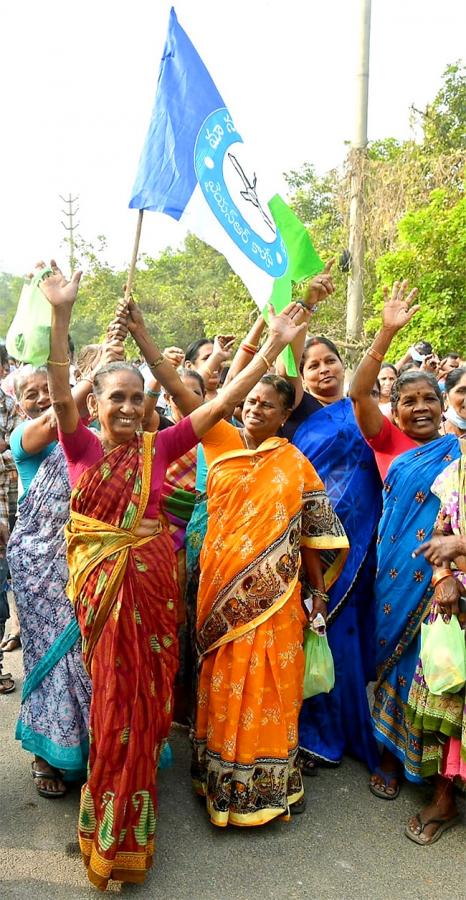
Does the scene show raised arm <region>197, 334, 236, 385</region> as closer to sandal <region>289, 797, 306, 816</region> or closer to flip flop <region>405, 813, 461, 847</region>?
sandal <region>289, 797, 306, 816</region>

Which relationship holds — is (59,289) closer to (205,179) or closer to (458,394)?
(205,179)

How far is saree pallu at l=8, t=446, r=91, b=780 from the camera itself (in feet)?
10.1

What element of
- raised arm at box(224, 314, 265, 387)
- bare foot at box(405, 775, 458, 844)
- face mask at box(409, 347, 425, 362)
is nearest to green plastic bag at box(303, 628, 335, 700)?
bare foot at box(405, 775, 458, 844)

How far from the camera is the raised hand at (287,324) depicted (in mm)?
2994

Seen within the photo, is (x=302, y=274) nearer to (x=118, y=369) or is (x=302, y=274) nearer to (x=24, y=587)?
(x=118, y=369)

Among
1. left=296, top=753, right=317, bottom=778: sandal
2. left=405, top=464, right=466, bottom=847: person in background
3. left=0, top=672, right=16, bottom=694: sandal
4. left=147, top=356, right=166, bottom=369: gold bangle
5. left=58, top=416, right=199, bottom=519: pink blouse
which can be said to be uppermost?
left=147, top=356, right=166, bottom=369: gold bangle

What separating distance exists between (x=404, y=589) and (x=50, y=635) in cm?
159

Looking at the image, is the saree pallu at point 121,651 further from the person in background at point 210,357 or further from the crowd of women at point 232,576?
the person in background at point 210,357

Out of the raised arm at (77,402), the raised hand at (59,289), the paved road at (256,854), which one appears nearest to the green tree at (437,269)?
the raised arm at (77,402)

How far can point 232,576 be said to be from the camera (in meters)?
3.05

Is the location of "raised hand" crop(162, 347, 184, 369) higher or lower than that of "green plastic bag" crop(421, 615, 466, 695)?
higher

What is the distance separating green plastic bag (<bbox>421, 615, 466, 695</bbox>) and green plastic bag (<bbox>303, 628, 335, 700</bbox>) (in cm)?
52

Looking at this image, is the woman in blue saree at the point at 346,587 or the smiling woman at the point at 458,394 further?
the woman in blue saree at the point at 346,587

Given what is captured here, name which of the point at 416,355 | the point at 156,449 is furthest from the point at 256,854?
the point at 416,355
